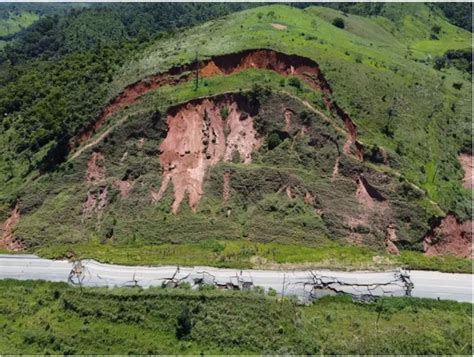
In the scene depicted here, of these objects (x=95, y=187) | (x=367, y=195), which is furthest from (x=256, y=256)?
(x=95, y=187)

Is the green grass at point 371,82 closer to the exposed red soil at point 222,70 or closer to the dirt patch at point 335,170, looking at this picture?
the exposed red soil at point 222,70

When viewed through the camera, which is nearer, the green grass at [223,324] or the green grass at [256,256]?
the green grass at [223,324]

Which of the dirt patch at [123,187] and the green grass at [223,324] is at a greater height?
the dirt patch at [123,187]

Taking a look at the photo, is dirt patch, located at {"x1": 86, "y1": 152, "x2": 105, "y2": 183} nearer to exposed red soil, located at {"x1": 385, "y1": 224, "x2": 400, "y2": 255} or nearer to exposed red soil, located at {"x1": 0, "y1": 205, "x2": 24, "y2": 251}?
exposed red soil, located at {"x1": 0, "y1": 205, "x2": 24, "y2": 251}

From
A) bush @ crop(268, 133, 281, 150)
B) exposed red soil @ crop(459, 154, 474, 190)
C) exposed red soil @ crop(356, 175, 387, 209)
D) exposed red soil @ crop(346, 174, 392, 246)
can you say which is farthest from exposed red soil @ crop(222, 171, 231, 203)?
exposed red soil @ crop(459, 154, 474, 190)

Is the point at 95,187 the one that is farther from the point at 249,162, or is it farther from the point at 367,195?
the point at 367,195

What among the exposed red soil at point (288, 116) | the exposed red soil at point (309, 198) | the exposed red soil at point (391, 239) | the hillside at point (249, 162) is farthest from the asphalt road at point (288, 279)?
the exposed red soil at point (288, 116)

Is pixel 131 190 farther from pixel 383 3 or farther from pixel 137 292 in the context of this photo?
pixel 383 3
